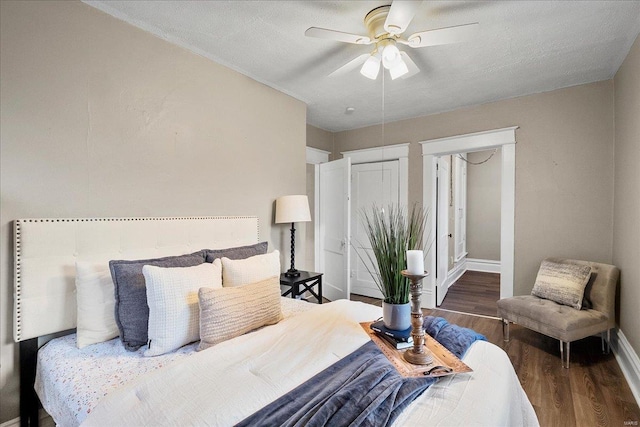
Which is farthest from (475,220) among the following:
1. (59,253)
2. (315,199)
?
(59,253)

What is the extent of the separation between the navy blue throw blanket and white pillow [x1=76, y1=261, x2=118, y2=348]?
1.16m

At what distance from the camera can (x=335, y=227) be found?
3.91 metres

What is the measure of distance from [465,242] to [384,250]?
5933 mm

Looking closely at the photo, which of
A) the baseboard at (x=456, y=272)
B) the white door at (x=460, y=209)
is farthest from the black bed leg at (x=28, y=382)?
the white door at (x=460, y=209)

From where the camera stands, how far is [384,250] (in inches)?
56.9

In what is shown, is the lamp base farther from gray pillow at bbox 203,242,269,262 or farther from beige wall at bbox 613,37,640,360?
beige wall at bbox 613,37,640,360

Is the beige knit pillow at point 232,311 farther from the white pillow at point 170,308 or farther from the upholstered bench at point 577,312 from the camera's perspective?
the upholstered bench at point 577,312

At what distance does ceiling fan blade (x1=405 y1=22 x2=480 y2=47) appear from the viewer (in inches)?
66.8

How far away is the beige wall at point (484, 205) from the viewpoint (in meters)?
6.26

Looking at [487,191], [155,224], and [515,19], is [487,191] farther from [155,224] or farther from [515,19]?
[155,224]

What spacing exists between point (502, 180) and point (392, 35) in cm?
233

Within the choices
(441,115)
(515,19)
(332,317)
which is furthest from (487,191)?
(332,317)

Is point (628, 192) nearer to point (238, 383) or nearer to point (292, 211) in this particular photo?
point (292, 211)

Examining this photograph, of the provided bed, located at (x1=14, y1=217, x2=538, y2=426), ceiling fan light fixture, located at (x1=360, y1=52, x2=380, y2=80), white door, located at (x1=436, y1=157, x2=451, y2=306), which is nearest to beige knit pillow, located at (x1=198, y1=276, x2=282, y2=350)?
bed, located at (x1=14, y1=217, x2=538, y2=426)
